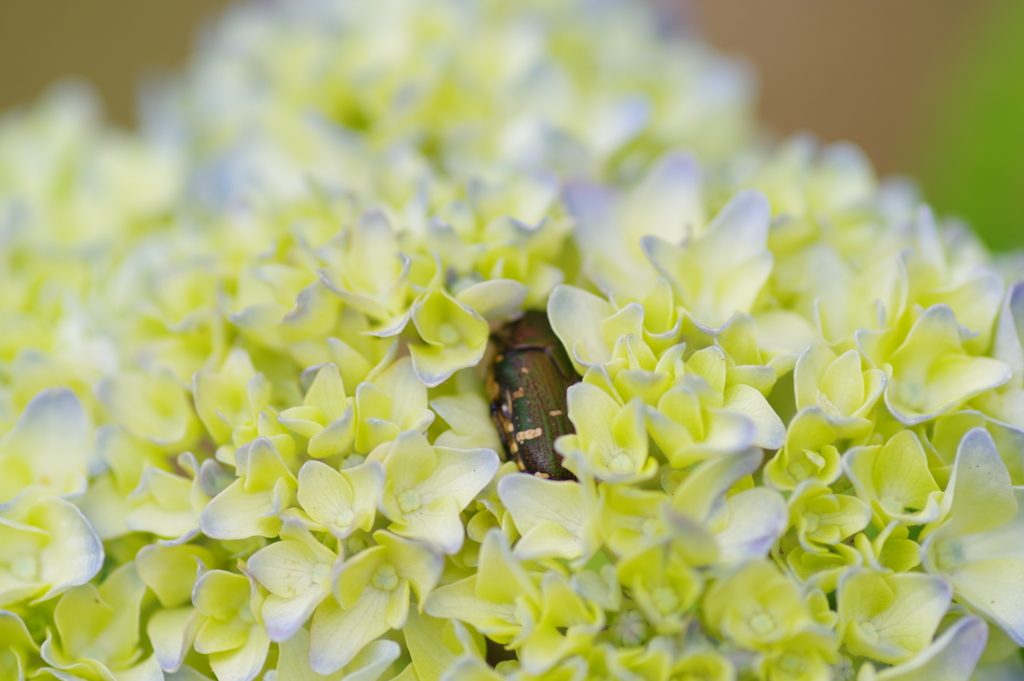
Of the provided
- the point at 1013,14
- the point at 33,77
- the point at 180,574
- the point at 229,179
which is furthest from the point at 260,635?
the point at 33,77

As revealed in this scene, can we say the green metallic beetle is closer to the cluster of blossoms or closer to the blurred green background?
the cluster of blossoms

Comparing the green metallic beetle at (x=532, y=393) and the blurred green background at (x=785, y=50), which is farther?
the blurred green background at (x=785, y=50)

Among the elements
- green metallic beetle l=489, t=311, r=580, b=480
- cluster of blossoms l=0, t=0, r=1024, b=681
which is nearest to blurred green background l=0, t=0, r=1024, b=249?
cluster of blossoms l=0, t=0, r=1024, b=681

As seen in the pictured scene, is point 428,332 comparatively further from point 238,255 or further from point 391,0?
point 391,0

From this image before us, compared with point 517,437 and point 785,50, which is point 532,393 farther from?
point 785,50

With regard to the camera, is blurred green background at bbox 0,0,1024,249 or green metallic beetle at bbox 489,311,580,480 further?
blurred green background at bbox 0,0,1024,249

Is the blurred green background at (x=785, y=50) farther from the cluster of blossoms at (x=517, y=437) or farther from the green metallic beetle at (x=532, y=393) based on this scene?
the green metallic beetle at (x=532, y=393)

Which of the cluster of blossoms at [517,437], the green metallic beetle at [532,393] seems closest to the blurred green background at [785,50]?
the cluster of blossoms at [517,437]

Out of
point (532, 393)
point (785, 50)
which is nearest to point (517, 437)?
point (532, 393)
